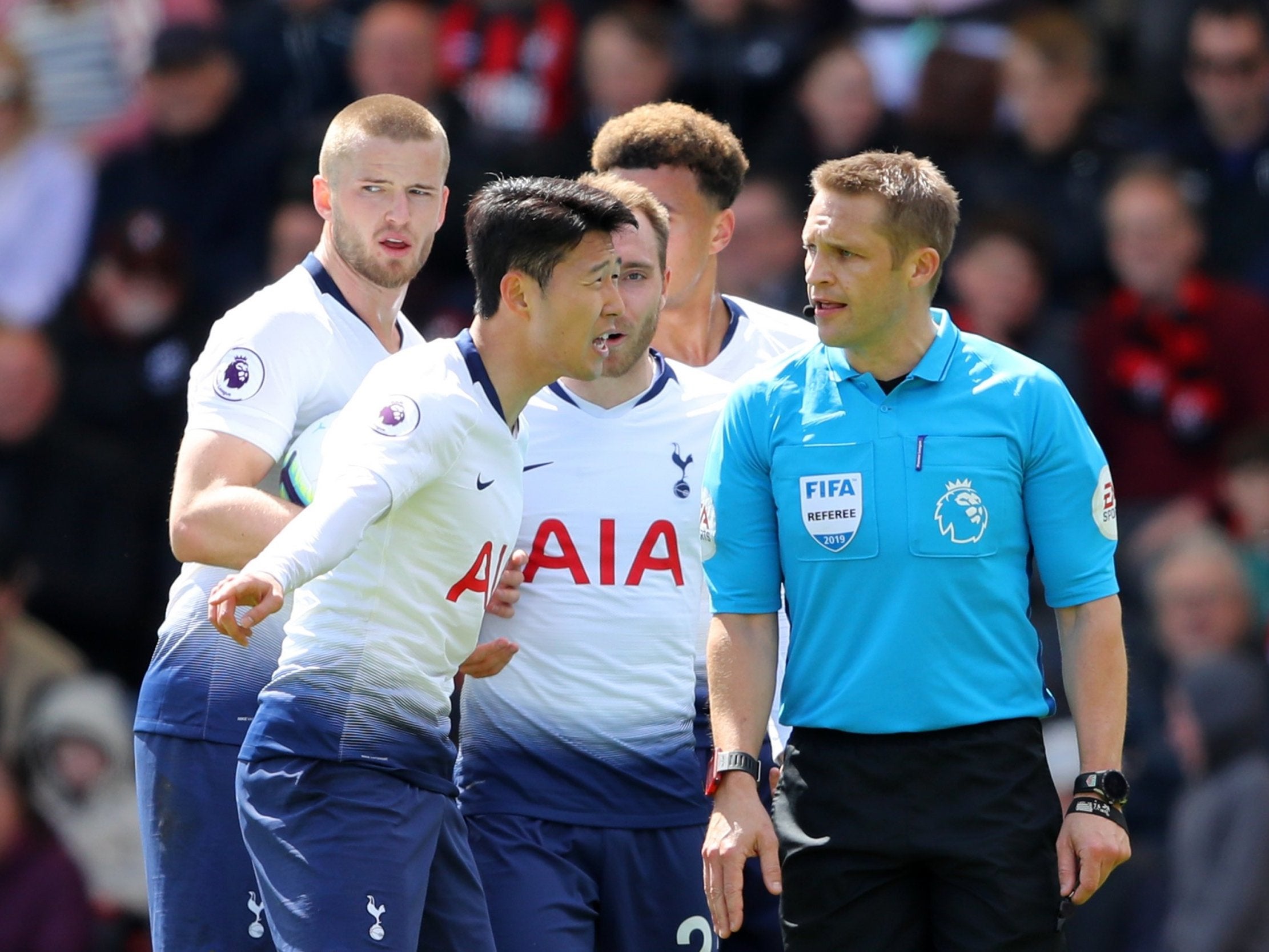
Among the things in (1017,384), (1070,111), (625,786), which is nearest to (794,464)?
(1017,384)

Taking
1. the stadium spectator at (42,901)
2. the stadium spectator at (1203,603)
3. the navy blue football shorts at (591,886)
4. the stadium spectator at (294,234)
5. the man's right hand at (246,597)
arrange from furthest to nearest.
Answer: the stadium spectator at (294,234)
the stadium spectator at (42,901)
the stadium spectator at (1203,603)
the navy blue football shorts at (591,886)
the man's right hand at (246,597)

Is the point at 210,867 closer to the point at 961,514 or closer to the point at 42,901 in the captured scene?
the point at 961,514

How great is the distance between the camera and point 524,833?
16.6ft

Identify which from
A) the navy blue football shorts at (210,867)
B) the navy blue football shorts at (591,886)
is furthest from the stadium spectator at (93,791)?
the navy blue football shorts at (591,886)

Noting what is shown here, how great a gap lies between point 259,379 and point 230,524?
396 millimetres

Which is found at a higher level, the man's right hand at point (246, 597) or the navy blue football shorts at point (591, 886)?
the man's right hand at point (246, 597)

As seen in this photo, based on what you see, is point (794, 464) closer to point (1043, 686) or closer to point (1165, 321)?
point (1043, 686)

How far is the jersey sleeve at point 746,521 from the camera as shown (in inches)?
179

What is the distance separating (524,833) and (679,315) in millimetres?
1591

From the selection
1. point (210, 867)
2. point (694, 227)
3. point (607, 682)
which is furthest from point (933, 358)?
point (210, 867)

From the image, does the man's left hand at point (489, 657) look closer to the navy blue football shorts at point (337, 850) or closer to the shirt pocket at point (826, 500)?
the navy blue football shorts at point (337, 850)

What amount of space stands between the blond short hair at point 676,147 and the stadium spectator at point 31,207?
5220 millimetres

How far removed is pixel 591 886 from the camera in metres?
5.10

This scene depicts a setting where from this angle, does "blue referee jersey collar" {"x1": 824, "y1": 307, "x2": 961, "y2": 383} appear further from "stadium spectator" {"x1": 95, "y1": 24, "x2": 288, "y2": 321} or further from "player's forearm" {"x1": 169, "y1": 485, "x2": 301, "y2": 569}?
"stadium spectator" {"x1": 95, "y1": 24, "x2": 288, "y2": 321}
